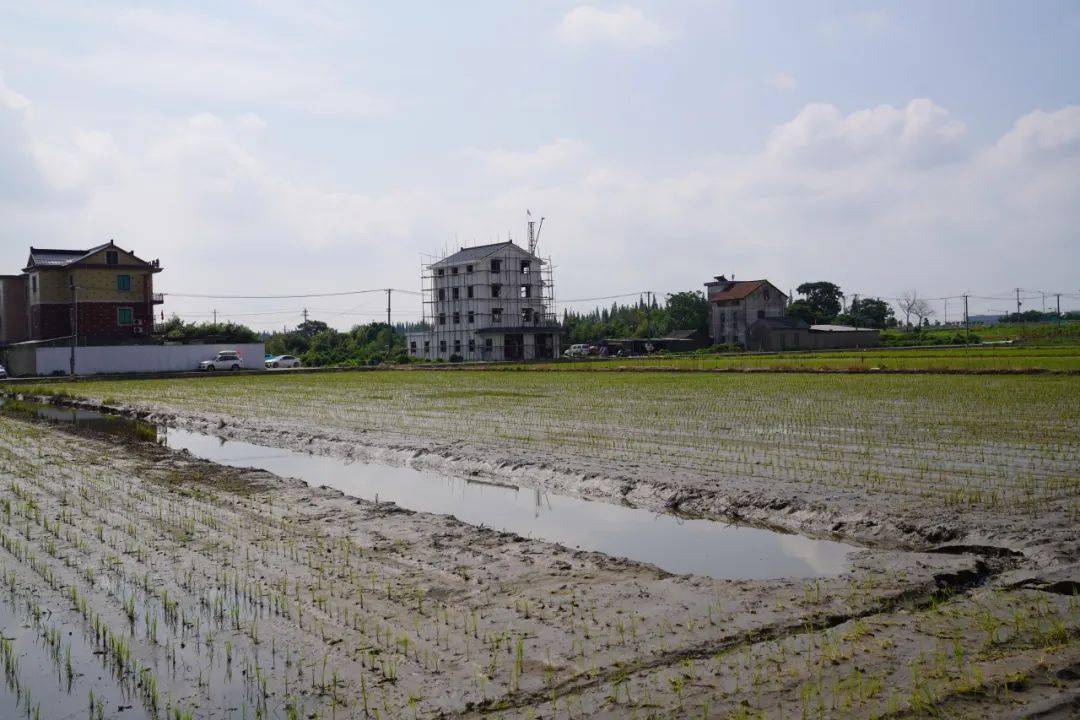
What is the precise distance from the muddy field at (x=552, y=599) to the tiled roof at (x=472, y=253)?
72117 millimetres

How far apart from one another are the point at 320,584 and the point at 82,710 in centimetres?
258

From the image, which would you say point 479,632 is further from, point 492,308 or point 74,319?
point 492,308

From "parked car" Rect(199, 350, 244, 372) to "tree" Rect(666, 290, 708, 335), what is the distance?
187ft

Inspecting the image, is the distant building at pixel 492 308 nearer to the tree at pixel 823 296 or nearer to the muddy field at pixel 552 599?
the tree at pixel 823 296

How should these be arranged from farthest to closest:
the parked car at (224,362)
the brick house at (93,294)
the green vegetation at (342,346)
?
the green vegetation at (342,346)
the brick house at (93,294)
the parked car at (224,362)

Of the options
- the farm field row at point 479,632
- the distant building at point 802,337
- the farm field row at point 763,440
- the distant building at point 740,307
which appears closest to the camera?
the farm field row at point 479,632

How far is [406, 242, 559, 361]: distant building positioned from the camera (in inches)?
3290

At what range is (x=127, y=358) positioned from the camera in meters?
59.4

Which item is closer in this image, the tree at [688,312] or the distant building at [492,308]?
the distant building at [492,308]

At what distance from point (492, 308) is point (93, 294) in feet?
120

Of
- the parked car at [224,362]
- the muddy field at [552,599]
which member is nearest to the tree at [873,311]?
the parked car at [224,362]

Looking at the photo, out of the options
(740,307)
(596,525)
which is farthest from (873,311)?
(596,525)

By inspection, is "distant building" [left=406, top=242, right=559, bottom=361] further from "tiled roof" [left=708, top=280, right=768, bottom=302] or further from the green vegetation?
"tiled roof" [left=708, top=280, right=768, bottom=302]

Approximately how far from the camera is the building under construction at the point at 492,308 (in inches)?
3287
